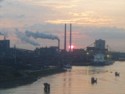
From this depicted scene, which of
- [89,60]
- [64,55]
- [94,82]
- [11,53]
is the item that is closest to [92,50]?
[89,60]

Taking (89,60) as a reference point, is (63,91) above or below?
above

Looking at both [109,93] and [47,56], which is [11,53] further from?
[109,93]

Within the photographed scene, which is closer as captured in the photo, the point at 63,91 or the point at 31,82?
the point at 63,91

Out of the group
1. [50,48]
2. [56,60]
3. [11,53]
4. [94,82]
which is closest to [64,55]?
[50,48]

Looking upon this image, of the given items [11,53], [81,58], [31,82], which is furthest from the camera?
[81,58]

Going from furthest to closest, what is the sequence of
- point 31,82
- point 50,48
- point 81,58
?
point 81,58 < point 50,48 < point 31,82

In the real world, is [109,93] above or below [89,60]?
above

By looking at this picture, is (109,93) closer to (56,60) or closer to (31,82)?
(31,82)

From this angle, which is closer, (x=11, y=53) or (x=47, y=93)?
(x=47, y=93)

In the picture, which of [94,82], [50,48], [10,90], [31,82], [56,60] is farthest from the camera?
[50,48]
